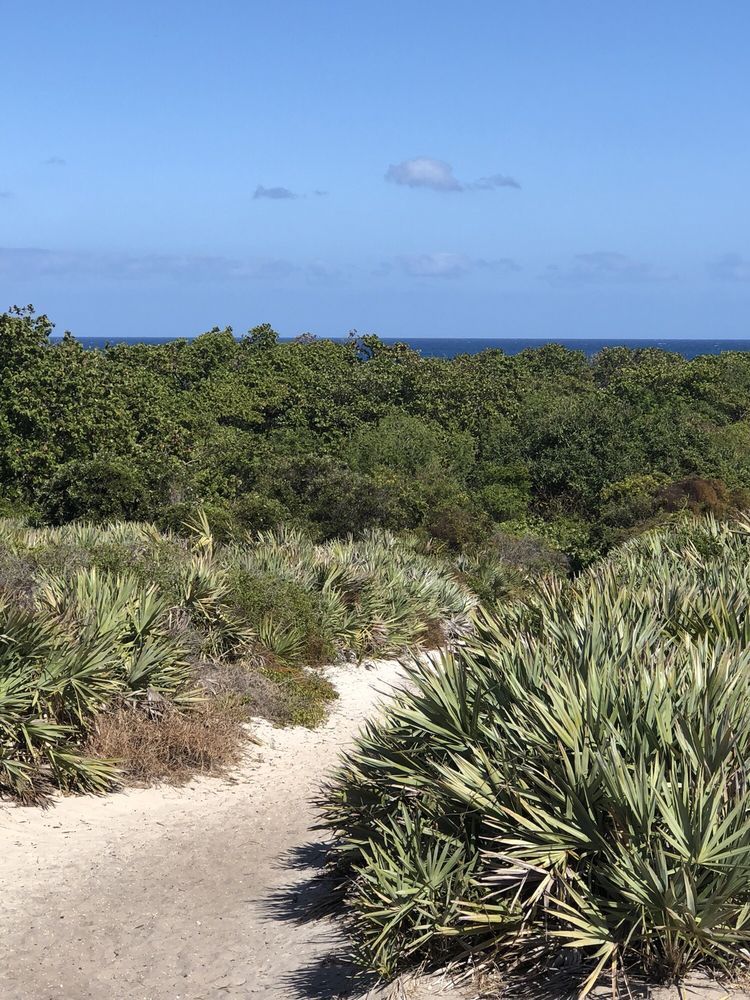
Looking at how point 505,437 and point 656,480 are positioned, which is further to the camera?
point 505,437

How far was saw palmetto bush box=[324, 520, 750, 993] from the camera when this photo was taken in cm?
495

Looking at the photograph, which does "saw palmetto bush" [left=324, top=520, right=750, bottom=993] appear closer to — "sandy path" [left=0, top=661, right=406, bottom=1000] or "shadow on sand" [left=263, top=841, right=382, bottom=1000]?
"shadow on sand" [left=263, top=841, right=382, bottom=1000]

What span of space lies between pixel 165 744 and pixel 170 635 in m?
1.62

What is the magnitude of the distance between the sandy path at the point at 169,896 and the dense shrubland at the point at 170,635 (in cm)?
52

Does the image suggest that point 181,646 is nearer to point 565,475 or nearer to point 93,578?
point 93,578

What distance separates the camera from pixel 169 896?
7766 millimetres

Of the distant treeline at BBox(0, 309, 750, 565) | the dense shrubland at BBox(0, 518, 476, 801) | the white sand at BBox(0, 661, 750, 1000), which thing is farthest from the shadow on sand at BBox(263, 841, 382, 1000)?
the distant treeline at BBox(0, 309, 750, 565)

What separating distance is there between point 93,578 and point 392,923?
6395 mm

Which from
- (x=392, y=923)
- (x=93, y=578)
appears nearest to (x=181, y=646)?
(x=93, y=578)

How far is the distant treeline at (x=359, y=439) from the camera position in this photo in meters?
27.0

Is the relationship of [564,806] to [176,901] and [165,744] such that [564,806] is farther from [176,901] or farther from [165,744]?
[165,744]

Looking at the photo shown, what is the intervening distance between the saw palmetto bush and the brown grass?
3.20 m

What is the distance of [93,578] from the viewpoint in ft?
36.6

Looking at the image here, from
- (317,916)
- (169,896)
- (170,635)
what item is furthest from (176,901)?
(170,635)
